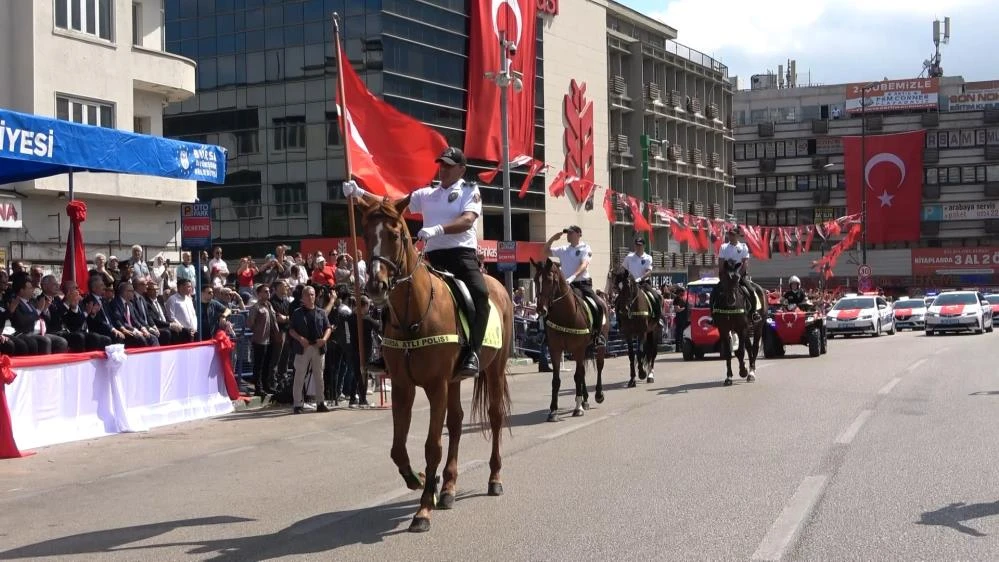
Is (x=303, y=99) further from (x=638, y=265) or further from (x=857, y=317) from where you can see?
(x=638, y=265)

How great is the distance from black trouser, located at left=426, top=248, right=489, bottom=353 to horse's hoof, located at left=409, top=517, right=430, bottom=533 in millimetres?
1562

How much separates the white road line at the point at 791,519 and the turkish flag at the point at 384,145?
7.08 m

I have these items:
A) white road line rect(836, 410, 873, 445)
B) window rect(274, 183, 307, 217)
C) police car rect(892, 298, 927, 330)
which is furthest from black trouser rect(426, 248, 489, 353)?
window rect(274, 183, 307, 217)

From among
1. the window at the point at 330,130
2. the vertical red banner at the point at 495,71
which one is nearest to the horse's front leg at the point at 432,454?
the vertical red banner at the point at 495,71

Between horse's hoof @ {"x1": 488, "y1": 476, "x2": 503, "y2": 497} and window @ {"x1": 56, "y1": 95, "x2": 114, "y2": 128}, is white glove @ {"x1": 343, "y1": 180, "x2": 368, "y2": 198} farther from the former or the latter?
window @ {"x1": 56, "y1": 95, "x2": 114, "y2": 128}

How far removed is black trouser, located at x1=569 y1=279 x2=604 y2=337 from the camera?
51.6 ft

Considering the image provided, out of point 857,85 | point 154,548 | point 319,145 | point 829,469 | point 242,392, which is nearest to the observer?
point 154,548

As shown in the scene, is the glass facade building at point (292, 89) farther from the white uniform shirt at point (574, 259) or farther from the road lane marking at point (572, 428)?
the road lane marking at point (572, 428)

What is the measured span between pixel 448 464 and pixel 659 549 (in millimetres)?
2165

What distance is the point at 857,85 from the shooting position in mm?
103062

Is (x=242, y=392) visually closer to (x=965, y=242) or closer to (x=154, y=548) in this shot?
(x=154, y=548)

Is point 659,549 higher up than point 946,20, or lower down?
lower down

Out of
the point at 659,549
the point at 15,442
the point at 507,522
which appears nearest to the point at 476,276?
the point at 507,522

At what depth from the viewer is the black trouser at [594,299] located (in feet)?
51.6
